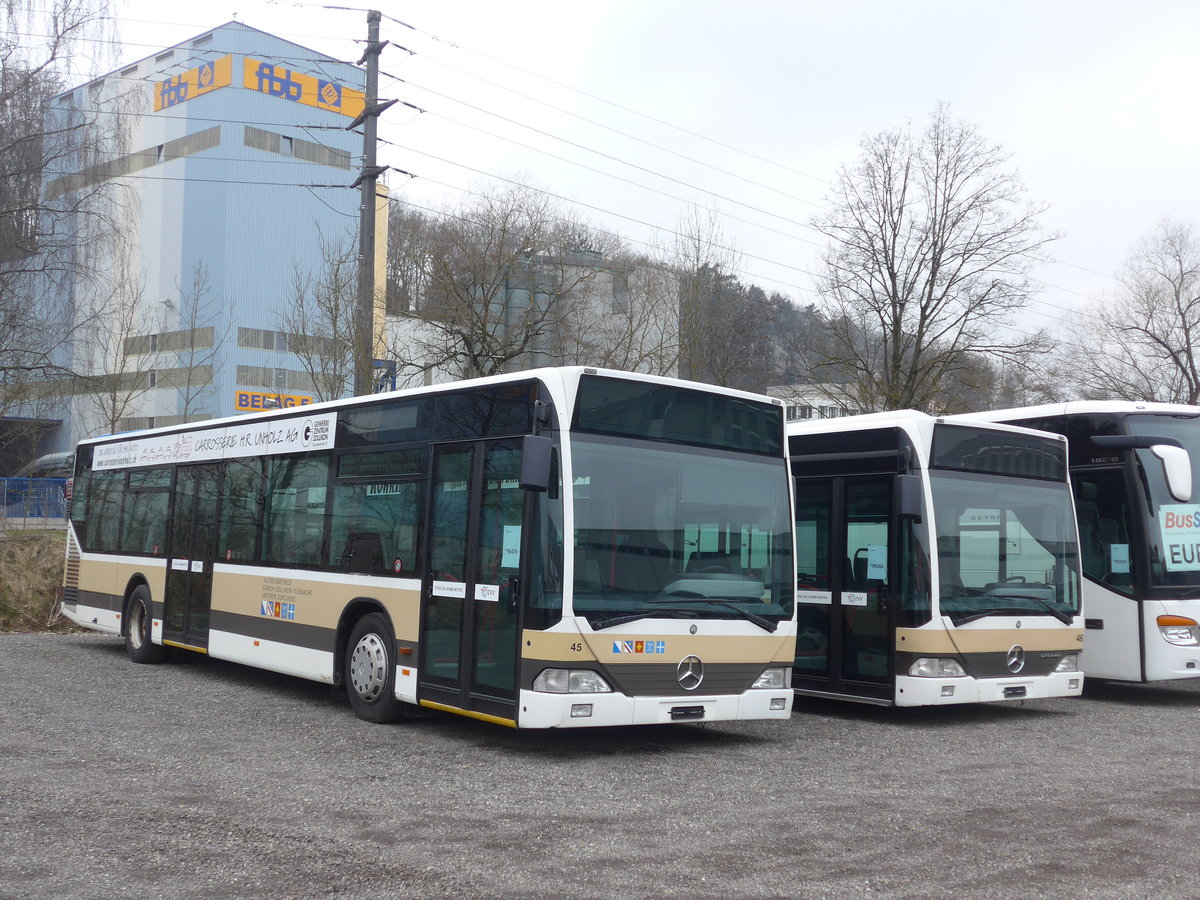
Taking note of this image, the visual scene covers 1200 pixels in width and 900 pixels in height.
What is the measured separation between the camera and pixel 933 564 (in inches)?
442

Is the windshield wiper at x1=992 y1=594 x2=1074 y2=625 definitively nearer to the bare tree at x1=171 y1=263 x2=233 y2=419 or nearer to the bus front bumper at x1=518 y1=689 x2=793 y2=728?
the bus front bumper at x1=518 y1=689 x2=793 y2=728

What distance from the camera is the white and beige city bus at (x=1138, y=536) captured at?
12938mm

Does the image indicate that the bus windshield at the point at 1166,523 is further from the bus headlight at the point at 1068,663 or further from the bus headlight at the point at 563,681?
the bus headlight at the point at 563,681

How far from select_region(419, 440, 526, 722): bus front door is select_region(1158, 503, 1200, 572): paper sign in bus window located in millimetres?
7754

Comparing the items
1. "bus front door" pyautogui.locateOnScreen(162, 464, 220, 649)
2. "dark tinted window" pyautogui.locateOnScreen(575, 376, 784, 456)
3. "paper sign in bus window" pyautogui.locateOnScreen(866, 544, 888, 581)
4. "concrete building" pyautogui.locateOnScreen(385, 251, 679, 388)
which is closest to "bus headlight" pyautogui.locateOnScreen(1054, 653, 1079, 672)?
"paper sign in bus window" pyautogui.locateOnScreen(866, 544, 888, 581)

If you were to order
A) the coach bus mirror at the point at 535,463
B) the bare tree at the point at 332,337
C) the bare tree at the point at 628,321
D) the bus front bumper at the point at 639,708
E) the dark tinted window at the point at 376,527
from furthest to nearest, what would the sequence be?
the bare tree at the point at 628,321 → the bare tree at the point at 332,337 → the dark tinted window at the point at 376,527 → the bus front bumper at the point at 639,708 → the coach bus mirror at the point at 535,463

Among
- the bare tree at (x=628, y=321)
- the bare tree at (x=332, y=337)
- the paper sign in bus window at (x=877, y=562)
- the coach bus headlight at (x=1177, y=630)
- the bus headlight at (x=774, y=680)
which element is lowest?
the bus headlight at (x=774, y=680)

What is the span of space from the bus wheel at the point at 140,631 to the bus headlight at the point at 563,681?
8282 millimetres

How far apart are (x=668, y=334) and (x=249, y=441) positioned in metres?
20.6

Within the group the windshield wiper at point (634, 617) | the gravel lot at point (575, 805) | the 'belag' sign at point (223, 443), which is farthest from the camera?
the 'belag' sign at point (223, 443)

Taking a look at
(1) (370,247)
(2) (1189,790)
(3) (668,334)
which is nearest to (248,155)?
(3) (668,334)

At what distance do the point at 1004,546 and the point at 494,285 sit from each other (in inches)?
788

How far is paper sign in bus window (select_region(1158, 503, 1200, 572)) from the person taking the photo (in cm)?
1312

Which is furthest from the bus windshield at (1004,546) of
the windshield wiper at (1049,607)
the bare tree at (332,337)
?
the bare tree at (332,337)
